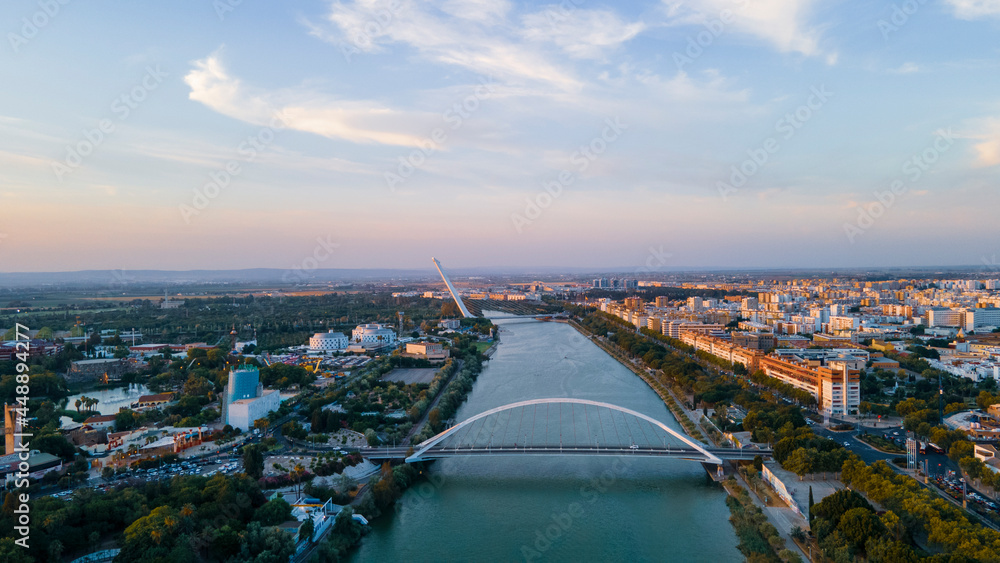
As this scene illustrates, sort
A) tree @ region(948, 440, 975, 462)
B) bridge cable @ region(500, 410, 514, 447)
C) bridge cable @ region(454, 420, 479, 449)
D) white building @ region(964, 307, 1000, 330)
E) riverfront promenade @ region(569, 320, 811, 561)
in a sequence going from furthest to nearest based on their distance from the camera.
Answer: white building @ region(964, 307, 1000, 330) < bridge cable @ region(500, 410, 514, 447) < bridge cable @ region(454, 420, 479, 449) < tree @ region(948, 440, 975, 462) < riverfront promenade @ region(569, 320, 811, 561)

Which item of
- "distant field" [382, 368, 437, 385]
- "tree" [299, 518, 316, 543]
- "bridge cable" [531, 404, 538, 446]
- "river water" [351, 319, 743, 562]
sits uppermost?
"tree" [299, 518, 316, 543]

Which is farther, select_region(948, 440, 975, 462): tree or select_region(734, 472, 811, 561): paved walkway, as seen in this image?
select_region(948, 440, 975, 462): tree

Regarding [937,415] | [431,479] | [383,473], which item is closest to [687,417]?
[937,415]

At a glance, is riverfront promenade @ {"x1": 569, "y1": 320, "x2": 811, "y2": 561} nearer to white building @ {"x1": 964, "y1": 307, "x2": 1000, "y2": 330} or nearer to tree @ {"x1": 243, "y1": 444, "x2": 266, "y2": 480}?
tree @ {"x1": 243, "y1": 444, "x2": 266, "y2": 480}

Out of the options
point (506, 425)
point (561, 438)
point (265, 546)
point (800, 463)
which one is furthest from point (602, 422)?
point (265, 546)

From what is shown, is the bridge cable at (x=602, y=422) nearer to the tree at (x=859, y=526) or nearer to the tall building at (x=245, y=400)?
the tree at (x=859, y=526)

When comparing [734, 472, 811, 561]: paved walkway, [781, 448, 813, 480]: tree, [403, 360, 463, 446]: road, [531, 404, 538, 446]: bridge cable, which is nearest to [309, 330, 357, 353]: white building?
[403, 360, 463, 446]: road
